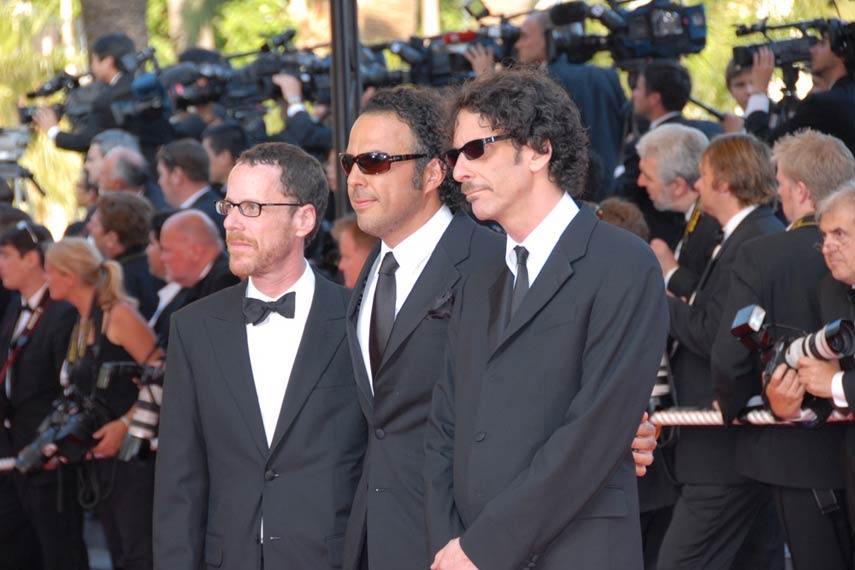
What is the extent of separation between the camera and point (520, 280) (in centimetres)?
330

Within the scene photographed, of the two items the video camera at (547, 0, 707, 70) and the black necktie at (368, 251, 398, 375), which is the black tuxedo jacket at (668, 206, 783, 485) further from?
the video camera at (547, 0, 707, 70)

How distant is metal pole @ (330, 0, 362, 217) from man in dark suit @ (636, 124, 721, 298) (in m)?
1.37

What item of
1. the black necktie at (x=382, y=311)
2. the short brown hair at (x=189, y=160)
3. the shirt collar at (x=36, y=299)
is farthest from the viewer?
the short brown hair at (x=189, y=160)

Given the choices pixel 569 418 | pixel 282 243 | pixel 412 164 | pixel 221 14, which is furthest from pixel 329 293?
pixel 221 14

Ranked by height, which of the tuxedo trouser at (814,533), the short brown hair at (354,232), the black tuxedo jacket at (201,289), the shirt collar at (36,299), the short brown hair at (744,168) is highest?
the short brown hair at (744,168)

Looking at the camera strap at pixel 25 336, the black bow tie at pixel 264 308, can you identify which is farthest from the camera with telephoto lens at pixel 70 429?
the black bow tie at pixel 264 308

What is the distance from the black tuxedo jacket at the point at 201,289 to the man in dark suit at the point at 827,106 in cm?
261

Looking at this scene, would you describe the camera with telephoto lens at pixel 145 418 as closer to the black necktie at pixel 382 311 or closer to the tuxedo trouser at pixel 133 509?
the tuxedo trouser at pixel 133 509

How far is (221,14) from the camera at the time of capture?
28.6 meters

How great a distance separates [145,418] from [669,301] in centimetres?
218

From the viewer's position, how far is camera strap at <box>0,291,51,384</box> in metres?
7.19

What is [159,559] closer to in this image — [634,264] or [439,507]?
[439,507]

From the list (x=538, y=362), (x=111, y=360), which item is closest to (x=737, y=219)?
(x=538, y=362)

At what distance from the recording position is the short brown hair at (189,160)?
8297 mm
